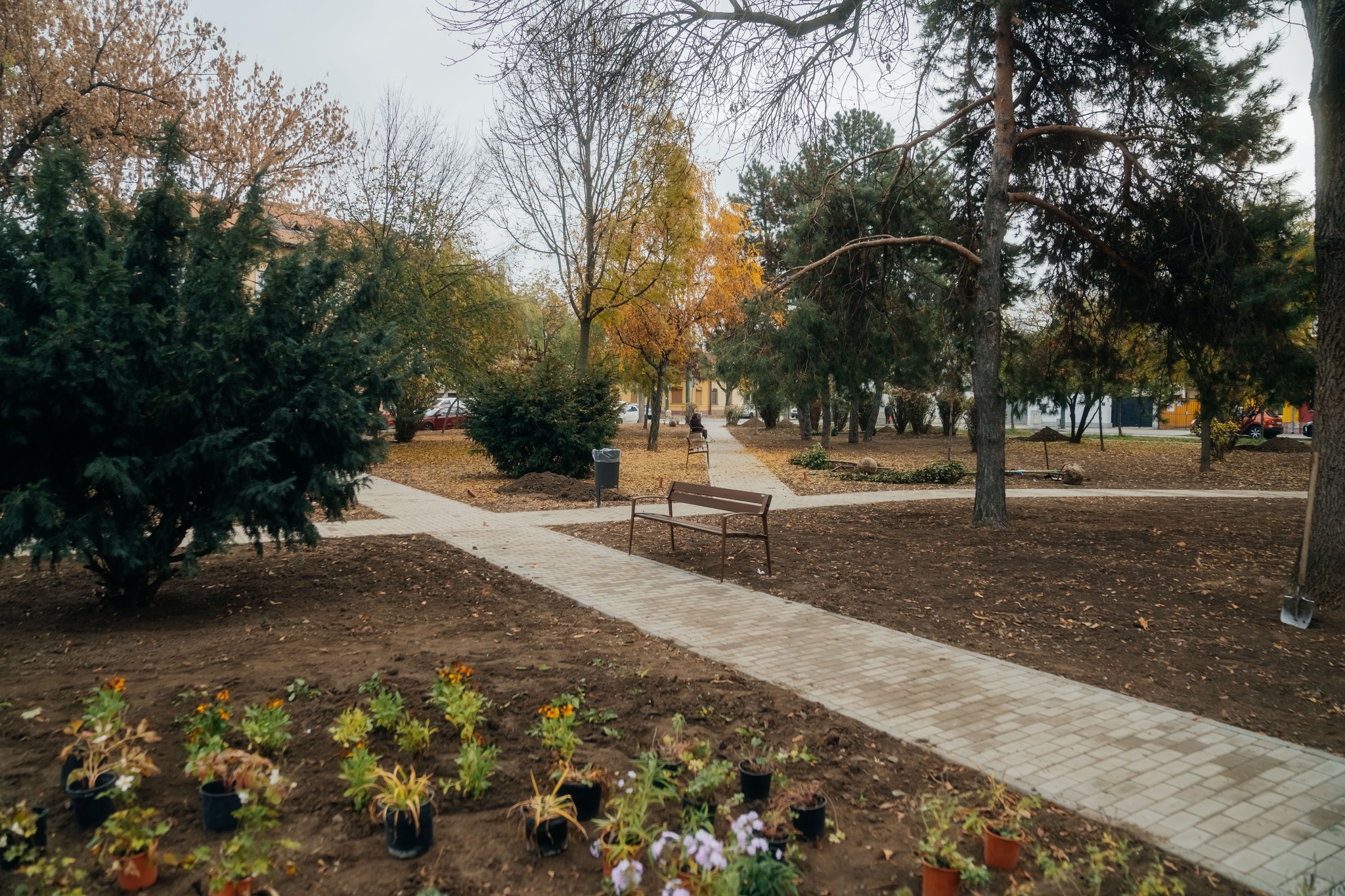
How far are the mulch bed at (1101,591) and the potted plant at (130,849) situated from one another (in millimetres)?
5006

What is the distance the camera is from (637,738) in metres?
4.09

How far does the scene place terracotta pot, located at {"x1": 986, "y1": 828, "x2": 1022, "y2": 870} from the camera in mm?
3027

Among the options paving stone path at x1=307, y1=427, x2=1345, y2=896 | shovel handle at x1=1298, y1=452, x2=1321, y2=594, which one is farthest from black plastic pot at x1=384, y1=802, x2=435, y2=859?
shovel handle at x1=1298, y1=452, x2=1321, y2=594

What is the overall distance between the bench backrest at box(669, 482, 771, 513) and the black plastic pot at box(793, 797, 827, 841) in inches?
200

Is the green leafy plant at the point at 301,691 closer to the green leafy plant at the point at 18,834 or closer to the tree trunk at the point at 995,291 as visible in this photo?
the green leafy plant at the point at 18,834

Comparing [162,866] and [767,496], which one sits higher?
[767,496]

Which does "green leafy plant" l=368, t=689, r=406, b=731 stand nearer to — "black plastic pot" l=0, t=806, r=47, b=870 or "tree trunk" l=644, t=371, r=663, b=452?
"black plastic pot" l=0, t=806, r=47, b=870

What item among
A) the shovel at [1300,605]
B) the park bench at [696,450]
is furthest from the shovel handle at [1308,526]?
the park bench at [696,450]

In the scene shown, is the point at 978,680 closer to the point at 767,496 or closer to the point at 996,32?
the point at 767,496

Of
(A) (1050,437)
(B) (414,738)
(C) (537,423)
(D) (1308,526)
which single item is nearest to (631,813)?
(B) (414,738)

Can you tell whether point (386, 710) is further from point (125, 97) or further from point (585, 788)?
point (125, 97)

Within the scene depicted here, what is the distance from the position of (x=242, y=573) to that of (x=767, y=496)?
499 cm

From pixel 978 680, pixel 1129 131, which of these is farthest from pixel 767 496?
pixel 1129 131

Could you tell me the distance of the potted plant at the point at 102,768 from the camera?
3150 millimetres
